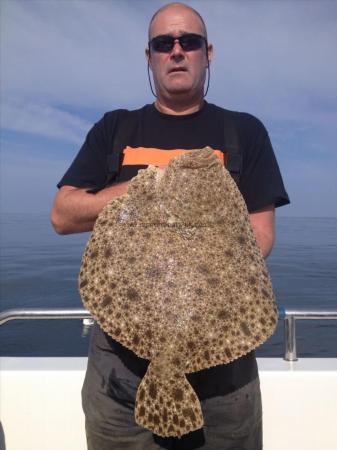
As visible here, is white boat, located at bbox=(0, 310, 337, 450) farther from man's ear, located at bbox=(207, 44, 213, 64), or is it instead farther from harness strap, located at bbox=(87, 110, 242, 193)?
man's ear, located at bbox=(207, 44, 213, 64)

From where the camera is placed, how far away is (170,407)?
6.29ft

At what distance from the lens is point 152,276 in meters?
1.99

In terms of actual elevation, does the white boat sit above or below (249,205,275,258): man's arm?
below

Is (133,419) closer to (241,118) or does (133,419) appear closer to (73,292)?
(241,118)

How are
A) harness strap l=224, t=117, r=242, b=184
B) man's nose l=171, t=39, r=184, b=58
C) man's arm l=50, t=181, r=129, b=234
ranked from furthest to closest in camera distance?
man's nose l=171, t=39, r=184, b=58
harness strap l=224, t=117, r=242, b=184
man's arm l=50, t=181, r=129, b=234

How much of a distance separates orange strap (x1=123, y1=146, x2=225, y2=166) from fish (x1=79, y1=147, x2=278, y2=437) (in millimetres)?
326

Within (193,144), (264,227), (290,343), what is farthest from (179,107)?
(290,343)

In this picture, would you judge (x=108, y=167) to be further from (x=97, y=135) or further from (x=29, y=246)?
(x=29, y=246)

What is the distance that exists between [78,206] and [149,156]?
0.53 meters

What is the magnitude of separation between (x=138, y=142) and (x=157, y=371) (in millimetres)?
1406

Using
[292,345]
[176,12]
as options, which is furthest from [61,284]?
[176,12]

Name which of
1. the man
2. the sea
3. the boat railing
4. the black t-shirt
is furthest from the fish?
the boat railing

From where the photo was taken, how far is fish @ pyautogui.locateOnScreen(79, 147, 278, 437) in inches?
75.7

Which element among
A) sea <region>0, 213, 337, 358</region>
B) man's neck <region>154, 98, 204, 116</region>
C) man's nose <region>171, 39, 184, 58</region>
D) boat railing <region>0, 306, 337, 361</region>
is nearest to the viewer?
man's nose <region>171, 39, 184, 58</region>
